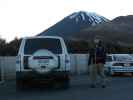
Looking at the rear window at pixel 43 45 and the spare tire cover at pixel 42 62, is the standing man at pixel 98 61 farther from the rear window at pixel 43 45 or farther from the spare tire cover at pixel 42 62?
the spare tire cover at pixel 42 62

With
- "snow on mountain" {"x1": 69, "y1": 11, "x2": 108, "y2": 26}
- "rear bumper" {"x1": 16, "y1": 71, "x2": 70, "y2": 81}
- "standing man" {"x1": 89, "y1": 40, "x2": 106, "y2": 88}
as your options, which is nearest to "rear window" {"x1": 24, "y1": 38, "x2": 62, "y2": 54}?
"rear bumper" {"x1": 16, "y1": 71, "x2": 70, "y2": 81}

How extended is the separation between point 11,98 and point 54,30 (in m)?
66.0

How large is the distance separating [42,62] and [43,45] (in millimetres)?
821

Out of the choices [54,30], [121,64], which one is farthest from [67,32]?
[121,64]

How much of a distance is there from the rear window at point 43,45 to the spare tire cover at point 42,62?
14.4 inches

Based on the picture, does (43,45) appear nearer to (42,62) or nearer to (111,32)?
(42,62)

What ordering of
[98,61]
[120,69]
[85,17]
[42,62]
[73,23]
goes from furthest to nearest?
[73,23], [85,17], [120,69], [98,61], [42,62]

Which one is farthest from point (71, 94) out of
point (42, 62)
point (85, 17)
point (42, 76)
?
Answer: point (85, 17)

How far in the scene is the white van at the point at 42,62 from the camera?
18.2 meters

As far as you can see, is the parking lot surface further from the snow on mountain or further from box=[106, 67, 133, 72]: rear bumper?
the snow on mountain

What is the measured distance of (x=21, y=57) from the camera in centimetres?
1834

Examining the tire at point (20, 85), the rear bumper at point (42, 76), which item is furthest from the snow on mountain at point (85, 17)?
the rear bumper at point (42, 76)

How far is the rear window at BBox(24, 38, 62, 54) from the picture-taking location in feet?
61.3

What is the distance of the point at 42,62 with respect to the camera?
60.0 ft
